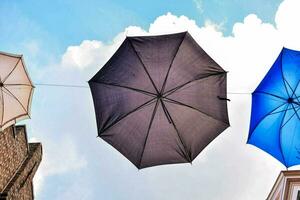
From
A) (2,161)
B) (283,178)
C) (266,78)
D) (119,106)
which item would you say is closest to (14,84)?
(119,106)

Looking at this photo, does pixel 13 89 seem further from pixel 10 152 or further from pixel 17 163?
pixel 17 163

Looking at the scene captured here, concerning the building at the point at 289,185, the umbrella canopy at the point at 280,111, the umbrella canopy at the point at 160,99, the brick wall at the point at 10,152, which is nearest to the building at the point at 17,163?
the brick wall at the point at 10,152

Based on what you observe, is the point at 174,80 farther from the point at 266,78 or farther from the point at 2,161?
the point at 2,161

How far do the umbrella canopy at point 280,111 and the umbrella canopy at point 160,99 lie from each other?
1.32 meters

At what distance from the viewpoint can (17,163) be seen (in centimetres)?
1991

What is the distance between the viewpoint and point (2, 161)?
18.0m

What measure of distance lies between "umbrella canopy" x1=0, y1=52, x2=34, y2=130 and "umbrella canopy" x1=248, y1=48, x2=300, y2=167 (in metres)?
8.07

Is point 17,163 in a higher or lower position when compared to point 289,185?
higher

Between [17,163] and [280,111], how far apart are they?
1341 centimetres

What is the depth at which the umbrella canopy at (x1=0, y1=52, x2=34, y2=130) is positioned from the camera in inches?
545

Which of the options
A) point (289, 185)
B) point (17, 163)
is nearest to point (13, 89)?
point (17, 163)

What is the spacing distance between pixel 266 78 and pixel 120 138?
204 inches

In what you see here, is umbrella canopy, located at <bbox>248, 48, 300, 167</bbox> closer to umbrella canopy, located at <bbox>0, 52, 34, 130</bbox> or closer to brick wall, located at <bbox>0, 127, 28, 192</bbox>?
umbrella canopy, located at <bbox>0, 52, 34, 130</bbox>

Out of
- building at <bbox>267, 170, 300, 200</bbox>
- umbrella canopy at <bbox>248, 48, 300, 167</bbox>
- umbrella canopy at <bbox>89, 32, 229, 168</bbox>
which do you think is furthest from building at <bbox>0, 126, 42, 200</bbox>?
building at <bbox>267, 170, 300, 200</bbox>
